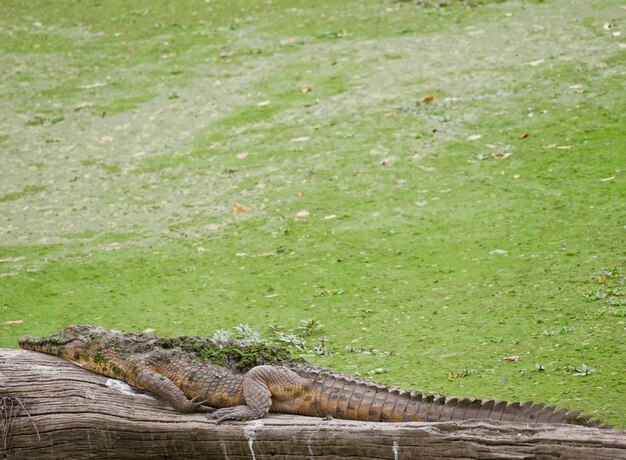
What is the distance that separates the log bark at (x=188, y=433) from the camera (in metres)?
3.62

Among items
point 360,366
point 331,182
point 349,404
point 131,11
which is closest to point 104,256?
point 331,182

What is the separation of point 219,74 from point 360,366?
6935 millimetres

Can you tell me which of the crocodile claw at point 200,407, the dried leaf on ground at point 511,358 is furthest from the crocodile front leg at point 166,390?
the dried leaf on ground at point 511,358

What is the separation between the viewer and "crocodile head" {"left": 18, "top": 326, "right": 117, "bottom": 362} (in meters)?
5.05

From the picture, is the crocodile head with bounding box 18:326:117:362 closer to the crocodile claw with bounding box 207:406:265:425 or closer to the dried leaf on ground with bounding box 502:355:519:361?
the crocodile claw with bounding box 207:406:265:425

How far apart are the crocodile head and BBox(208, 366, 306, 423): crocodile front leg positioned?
0.91m

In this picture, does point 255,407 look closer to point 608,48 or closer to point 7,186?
point 7,186

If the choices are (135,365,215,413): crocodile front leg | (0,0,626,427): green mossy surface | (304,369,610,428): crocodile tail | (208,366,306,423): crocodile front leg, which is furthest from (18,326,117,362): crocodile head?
(0,0,626,427): green mossy surface

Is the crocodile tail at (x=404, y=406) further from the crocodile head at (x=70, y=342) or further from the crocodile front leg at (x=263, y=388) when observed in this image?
the crocodile head at (x=70, y=342)

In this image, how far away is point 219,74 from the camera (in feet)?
39.7

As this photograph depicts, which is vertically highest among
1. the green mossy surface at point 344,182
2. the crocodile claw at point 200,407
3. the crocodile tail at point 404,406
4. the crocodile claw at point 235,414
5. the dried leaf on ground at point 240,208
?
the crocodile tail at point 404,406

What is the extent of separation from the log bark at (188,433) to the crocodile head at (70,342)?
0.05 metres

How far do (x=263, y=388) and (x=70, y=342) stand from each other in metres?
1.14

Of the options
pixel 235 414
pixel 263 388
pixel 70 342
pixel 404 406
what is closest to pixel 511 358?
pixel 404 406
